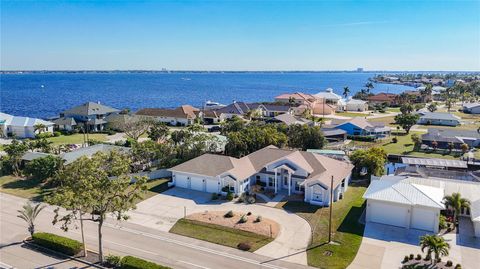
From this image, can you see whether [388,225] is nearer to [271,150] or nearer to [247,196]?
[247,196]

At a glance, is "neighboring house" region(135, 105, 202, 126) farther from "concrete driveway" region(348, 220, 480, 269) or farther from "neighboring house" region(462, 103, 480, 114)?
"neighboring house" region(462, 103, 480, 114)

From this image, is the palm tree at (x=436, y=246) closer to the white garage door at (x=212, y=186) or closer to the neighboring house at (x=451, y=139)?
the white garage door at (x=212, y=186)

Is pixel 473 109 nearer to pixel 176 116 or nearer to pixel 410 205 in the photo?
pixel 176 116

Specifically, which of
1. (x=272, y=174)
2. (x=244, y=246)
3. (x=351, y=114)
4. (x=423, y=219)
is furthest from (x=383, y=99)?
(x=244, y=246)

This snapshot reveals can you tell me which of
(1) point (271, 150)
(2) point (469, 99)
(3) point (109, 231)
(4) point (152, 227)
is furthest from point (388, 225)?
(2) point (469, 99)

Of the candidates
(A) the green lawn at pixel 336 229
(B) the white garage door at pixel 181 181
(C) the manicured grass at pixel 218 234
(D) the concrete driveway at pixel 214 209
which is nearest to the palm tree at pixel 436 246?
(A) the green lawn at pixel 336 229

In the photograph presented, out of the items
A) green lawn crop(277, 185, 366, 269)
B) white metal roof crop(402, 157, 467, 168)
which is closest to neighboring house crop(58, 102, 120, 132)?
green lawn crop(277, 185, 366, 269)

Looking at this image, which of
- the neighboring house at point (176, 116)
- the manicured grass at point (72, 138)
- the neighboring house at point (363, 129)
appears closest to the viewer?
the manicured grass at point (72, 138)
